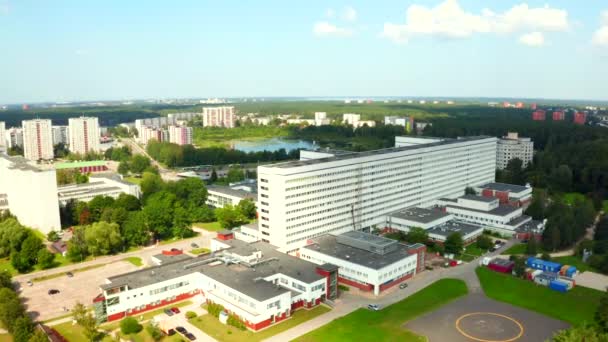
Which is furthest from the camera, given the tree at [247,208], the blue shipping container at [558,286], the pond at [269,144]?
the pond at [269,144]

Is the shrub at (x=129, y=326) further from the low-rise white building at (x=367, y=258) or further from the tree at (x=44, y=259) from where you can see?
the tree at (x=44, y=259)

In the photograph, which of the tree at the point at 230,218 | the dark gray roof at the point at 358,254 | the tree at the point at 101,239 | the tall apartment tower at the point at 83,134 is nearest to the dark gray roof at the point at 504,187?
the dark gray roof at the point at 358,254

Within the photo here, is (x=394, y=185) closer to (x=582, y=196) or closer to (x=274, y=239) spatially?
(x=274, y=239)

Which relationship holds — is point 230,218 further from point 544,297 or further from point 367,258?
point 544,297

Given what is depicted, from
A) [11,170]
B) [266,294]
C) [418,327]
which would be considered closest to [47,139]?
[11,170]

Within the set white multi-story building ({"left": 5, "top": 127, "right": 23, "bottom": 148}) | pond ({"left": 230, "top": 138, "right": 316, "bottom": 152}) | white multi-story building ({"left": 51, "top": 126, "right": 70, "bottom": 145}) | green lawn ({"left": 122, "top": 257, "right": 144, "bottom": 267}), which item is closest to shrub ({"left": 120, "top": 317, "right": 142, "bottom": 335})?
green lawn ({"left": 122, "top": 257, "right": 144, "bottom": 267})

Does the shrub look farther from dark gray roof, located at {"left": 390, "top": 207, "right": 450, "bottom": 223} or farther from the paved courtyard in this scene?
dark gray roof, located at {"left": 390, "top": 207, "right": 450, "bottom": 223}
